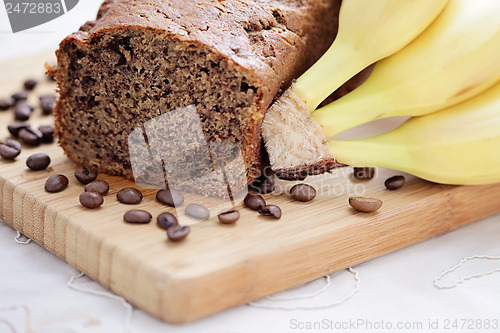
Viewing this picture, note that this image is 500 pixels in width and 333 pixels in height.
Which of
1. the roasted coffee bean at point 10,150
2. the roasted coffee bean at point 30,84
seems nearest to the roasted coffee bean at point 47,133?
the roasted coffee bean at point 10,150

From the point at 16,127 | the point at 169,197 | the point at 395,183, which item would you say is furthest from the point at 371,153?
the point at 16,127

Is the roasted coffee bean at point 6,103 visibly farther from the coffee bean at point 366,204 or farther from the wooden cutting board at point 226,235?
the coffee bean at point 366,204

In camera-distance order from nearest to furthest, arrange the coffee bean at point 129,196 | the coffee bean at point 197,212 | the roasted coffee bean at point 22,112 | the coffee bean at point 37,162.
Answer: the coffee bean at point 197,212, the coffee bean at point 129,196, the coffee bean at point 37,162, the roasted coffee bean at point 22,112

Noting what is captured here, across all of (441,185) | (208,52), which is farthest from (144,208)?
(441,185)

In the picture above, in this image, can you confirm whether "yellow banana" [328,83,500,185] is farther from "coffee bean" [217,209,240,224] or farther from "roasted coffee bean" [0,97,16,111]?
"roasted coffee bean" [0,97,16,111]

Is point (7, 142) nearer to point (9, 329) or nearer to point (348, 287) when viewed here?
point (9, 329)

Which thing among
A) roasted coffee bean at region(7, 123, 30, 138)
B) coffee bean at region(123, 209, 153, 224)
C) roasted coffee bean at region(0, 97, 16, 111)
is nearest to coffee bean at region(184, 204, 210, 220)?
coffee bean at region(123, 209, 153, 224)
